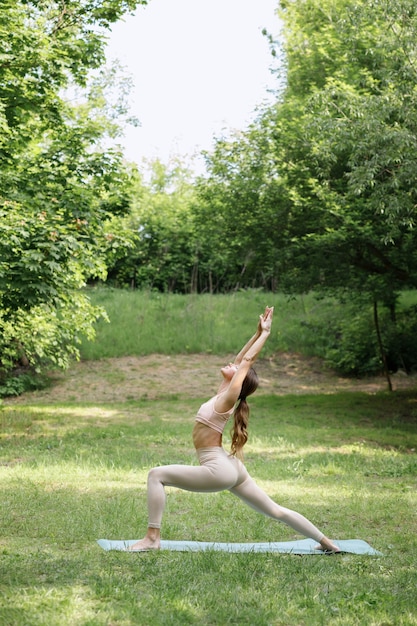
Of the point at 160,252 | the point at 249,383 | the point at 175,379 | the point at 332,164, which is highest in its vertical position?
the point at 332,164

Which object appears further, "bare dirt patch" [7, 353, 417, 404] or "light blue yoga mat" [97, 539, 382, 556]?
"bare dirt patch" [7, 353, 417, 404]

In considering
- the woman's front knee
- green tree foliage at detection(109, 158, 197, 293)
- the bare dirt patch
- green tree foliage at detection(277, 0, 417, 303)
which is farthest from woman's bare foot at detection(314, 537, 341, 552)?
green tree foliage at detection(109, 158, 197, 293)

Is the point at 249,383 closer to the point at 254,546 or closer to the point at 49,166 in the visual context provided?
→ the point at 254,546

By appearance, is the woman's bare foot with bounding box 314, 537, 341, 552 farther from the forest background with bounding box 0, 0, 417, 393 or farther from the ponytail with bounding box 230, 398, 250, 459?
the forest background with bounding box 0, 0, 417, 393

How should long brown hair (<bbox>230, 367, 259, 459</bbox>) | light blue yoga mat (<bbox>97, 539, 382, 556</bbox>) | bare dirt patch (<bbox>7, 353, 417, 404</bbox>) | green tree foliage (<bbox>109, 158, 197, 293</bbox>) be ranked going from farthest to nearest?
green tree foliage (<bbox>109, 158, 197, 293</bbox>)
bare dirt patch (<bbox>7, 353, 417, 404</bbox>)
light blue yoga mat (<bbox>97, 539, 382, 556</bbox>)
long brown hair (<bbox>230, 367, 259, 459</bbox>)

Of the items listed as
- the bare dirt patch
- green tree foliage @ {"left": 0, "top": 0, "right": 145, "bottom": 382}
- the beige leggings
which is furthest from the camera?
the bare dirt patch

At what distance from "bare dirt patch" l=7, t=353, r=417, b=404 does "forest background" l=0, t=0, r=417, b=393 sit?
795mm

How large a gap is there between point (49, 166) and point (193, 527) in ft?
25.6

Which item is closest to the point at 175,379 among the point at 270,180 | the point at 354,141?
the point at 270,180

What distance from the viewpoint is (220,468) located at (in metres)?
5.63

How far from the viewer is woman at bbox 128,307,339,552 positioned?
18.5 feet

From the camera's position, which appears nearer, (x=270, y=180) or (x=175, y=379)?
(x=270, y=180)

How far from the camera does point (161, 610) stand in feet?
14.0

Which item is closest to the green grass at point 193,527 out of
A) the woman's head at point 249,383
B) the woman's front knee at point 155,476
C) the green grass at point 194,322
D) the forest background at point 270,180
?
the woman's front knee at point 155,476
